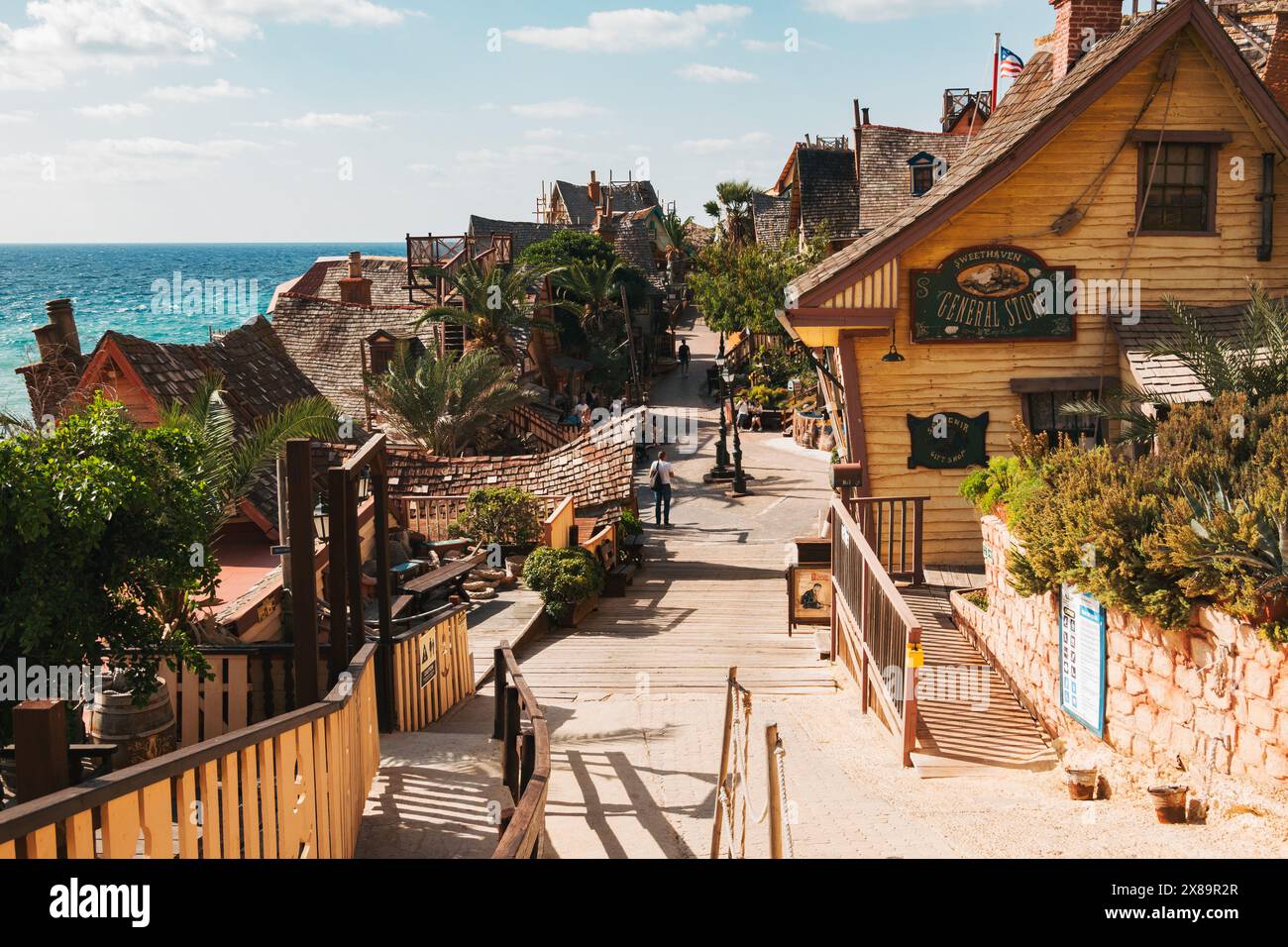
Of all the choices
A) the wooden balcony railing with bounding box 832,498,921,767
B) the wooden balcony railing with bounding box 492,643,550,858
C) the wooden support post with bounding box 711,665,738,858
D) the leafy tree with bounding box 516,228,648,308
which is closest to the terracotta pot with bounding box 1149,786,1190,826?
the wooden balcony railing with bounding box 832,498,921,767

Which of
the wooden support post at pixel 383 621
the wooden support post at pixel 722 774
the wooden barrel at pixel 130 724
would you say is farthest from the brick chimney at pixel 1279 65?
the wooden barrel at pixel 130 724

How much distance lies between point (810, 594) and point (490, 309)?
21838 mm

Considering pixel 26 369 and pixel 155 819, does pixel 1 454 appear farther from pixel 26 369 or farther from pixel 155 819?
pixel 26 369

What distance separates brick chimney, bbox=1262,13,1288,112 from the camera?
68.5ft

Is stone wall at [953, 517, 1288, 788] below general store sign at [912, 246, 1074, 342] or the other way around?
below

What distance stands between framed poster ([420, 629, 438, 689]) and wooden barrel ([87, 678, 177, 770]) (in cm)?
250

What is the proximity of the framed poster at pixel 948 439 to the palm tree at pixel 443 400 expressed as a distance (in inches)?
602

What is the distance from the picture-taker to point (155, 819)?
15.0 feet

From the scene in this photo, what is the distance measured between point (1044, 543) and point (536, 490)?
15947 mm

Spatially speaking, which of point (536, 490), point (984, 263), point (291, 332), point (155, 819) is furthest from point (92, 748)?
point (291, 332)

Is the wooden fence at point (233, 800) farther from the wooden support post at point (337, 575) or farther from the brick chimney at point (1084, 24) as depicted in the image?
the brick chimney at point (1084, 24)

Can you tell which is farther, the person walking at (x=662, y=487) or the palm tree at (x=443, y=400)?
the palm tree at (x=443, y=400)

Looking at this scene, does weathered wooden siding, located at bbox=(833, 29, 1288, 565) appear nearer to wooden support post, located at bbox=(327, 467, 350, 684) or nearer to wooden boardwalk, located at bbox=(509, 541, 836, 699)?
wooden boardwalk, located at bbox=(509, 541, 836, 699)

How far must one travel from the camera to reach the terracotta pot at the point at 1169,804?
22.7 ft
